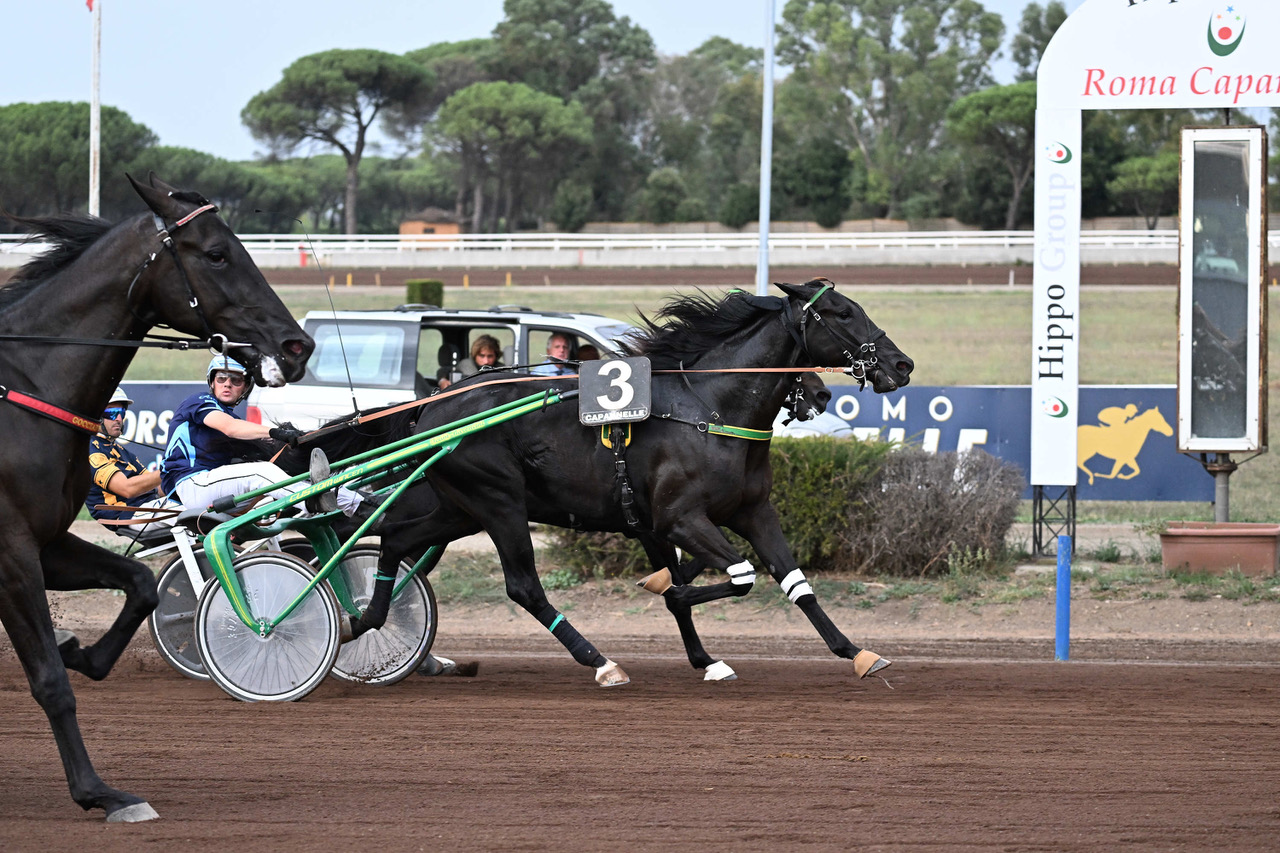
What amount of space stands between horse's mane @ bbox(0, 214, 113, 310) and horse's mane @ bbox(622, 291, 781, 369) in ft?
9.53

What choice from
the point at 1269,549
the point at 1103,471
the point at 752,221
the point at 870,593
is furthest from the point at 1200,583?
the point at 752,221

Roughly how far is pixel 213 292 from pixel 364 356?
23.8ft

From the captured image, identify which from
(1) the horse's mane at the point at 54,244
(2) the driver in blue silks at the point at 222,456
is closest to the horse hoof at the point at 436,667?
(2) the driver in blue silks at the point at 222,456

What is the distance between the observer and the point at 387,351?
11844 millimetres

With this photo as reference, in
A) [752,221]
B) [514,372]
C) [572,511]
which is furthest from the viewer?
[752,221]

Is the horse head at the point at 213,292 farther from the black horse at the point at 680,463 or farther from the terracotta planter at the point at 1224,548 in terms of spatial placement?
the terracotta planter at the point at 1224,548

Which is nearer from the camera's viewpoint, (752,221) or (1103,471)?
(1103,471)

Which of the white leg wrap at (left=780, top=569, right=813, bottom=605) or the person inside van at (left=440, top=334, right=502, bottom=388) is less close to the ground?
the person inside van at (left=440, top=334, right=502, bottom=388)

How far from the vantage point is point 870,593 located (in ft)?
30.8

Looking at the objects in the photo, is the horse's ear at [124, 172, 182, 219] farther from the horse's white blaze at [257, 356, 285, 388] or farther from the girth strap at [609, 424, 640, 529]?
the girth strap at [609, 424, 640, 529]

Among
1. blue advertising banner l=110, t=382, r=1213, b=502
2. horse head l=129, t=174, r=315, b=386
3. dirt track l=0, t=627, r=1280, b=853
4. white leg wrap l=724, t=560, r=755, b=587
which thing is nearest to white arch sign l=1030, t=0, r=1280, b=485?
blue advertising banner l=110, t=382, r=1213, b=502

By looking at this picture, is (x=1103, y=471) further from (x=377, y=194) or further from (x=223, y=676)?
(x=377, y=194)

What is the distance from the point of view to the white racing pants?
22.4 ft

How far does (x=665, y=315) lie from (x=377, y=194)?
2326 inches
